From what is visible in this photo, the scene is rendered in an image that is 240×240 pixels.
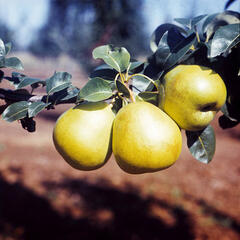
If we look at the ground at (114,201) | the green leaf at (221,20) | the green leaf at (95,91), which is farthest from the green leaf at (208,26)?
the ground at (114,201)

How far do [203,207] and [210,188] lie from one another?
618mm

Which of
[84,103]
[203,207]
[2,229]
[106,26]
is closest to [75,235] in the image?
[2,229]

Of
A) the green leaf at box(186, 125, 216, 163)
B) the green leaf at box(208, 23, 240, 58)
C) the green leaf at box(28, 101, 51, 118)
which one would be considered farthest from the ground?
the green leaf at box(208, 23, 240, 58)

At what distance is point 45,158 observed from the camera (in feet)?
17.3

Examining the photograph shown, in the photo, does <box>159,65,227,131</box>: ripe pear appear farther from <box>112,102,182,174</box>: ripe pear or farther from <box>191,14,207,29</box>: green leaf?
<box>191,14,207,29</box>: green leaf

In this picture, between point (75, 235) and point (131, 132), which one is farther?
point (75, 235)

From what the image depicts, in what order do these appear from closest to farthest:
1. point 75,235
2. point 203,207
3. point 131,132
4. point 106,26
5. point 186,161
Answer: point 131,132 → point 75,235 → point 203,207 → point 186,161 → point 106,26

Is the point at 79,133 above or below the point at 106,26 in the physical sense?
above

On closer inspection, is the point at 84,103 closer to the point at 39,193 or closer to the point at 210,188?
the point at 39,193

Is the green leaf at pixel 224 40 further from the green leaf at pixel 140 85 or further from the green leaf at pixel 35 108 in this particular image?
the green leaf at pixel 35 108

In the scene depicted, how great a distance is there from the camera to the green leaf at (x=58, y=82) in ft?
2.64

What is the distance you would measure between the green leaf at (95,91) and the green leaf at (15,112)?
19 cm

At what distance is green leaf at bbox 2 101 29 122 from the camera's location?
0.78 metres

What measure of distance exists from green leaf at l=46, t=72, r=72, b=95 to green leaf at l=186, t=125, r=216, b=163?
1.33ft
